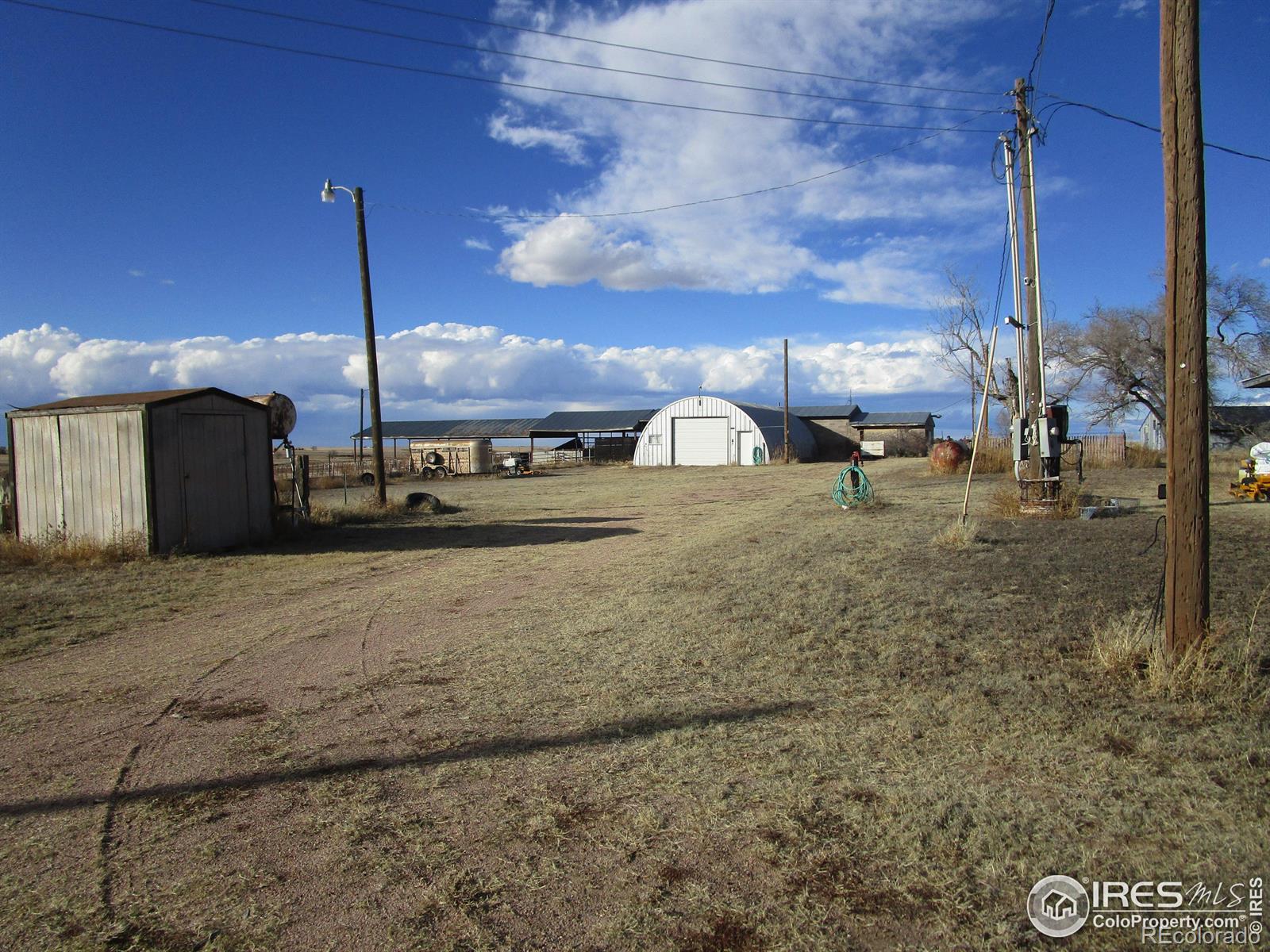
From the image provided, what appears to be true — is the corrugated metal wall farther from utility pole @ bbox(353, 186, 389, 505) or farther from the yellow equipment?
the yellow equipment

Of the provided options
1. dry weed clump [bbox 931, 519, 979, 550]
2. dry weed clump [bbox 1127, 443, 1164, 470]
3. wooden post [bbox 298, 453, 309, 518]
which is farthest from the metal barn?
dry weed clump [bbox 1127, 443, 1164, 470]

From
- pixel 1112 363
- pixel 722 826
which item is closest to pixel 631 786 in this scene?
pixel 722 826

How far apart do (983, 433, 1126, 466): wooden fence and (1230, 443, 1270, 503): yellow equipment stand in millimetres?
11791

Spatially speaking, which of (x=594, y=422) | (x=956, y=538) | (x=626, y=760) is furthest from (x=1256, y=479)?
(x=594, y=422)

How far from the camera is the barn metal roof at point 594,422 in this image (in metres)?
60.6

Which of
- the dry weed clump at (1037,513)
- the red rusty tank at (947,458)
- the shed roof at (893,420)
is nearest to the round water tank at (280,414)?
the dry weed clump at (1037,513)

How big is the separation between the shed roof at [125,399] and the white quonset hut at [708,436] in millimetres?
35972

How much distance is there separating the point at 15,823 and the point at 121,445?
33.3 feet

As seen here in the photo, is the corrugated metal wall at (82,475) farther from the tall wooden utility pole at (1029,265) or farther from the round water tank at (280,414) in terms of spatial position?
the tall wooden utility pole at (1029,265)

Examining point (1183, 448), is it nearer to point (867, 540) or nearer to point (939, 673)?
point (939, 673)

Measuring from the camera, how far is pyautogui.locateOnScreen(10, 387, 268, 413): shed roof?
500 inches

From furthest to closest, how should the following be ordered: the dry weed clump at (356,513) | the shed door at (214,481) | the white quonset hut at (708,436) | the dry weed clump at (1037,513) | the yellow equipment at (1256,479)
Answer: the white quonset hut at (708,436) → the dry weed clump at (356,513) → the yellow equipment at (1256,479) → the dry weed clump at (1037,513) → the shed door at (214,481)

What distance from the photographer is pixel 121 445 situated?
41.0 ft

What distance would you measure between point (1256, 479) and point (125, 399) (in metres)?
20.2
